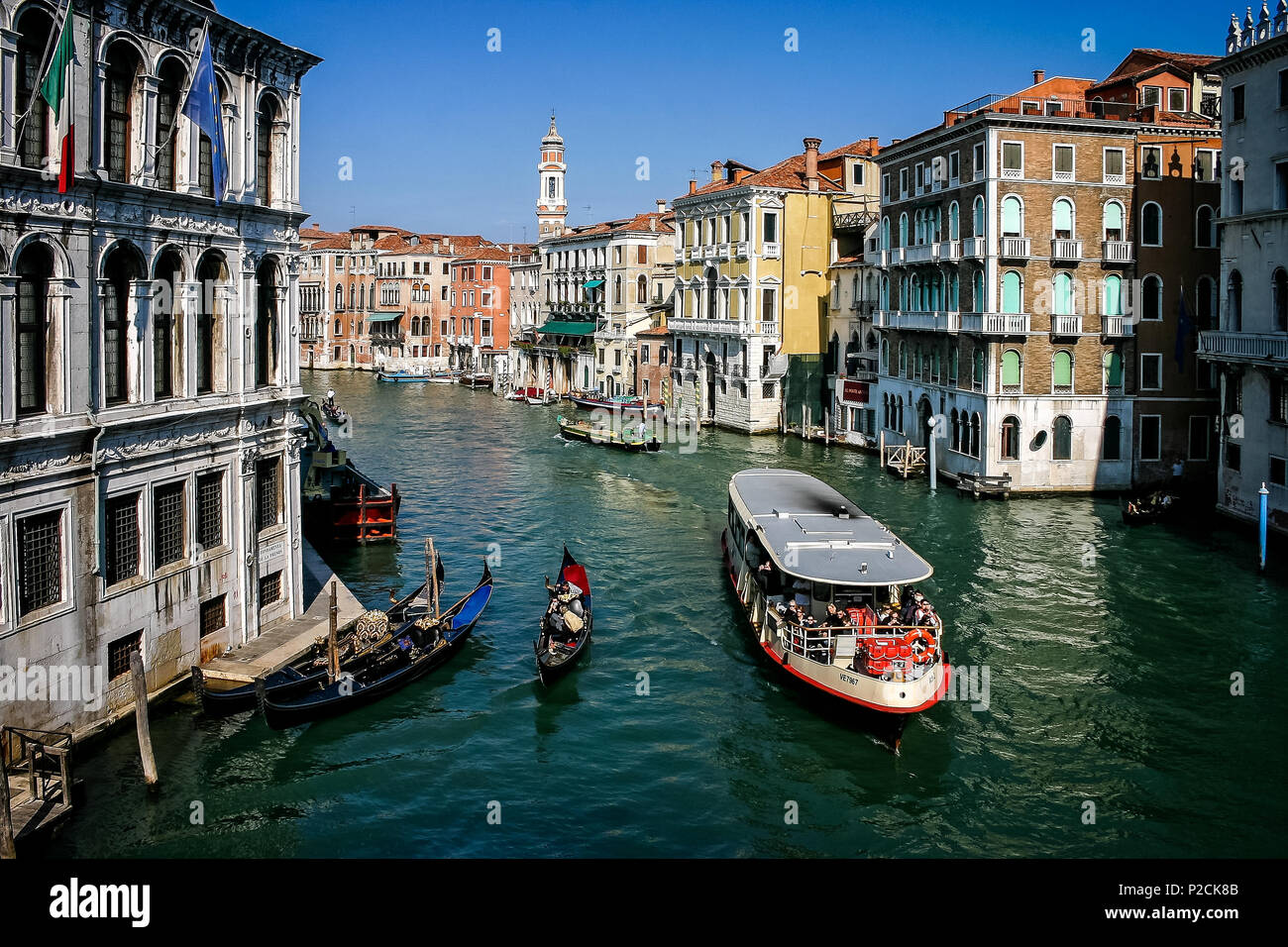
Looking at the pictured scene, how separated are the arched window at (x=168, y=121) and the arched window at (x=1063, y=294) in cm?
2495

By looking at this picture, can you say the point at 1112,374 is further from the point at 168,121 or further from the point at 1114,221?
the point at 168,121

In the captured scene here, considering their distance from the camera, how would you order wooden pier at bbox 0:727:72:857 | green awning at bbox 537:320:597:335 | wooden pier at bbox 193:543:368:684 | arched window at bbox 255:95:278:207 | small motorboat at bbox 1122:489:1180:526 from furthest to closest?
green awning at bbox 537:320:597:335
small motorboat at bbox 1122:489:1180:526
arched window at bbox 255:95:278:207
wooden pier at bbox 193:543:368:684
wooden pier at bbox 0:727:72:857

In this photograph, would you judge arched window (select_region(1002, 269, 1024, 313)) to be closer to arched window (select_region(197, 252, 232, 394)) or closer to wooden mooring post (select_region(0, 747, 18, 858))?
arched window (select_region(197, 252, 232, 394))

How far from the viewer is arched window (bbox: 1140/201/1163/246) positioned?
3309 centimetres

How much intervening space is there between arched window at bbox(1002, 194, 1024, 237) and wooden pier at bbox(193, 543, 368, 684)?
21.6 m

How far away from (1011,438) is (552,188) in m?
54.3

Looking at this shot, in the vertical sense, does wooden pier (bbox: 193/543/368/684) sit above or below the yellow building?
below

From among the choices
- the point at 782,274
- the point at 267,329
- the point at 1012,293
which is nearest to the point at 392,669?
the point at 267,329

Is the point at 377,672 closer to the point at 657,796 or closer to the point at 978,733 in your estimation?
the point at 657,796

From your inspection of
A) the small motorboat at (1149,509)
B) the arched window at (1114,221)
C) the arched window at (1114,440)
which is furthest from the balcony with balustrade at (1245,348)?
the arched window at (1114,221)

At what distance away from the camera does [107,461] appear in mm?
14430

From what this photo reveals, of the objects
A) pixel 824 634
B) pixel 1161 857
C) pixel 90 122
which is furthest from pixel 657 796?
pixel 90 122

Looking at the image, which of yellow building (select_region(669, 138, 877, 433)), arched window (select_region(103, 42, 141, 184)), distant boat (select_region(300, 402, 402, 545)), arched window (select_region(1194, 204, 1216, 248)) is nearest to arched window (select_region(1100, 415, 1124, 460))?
arched window (select_region(1194, 204, 1216, 248))
